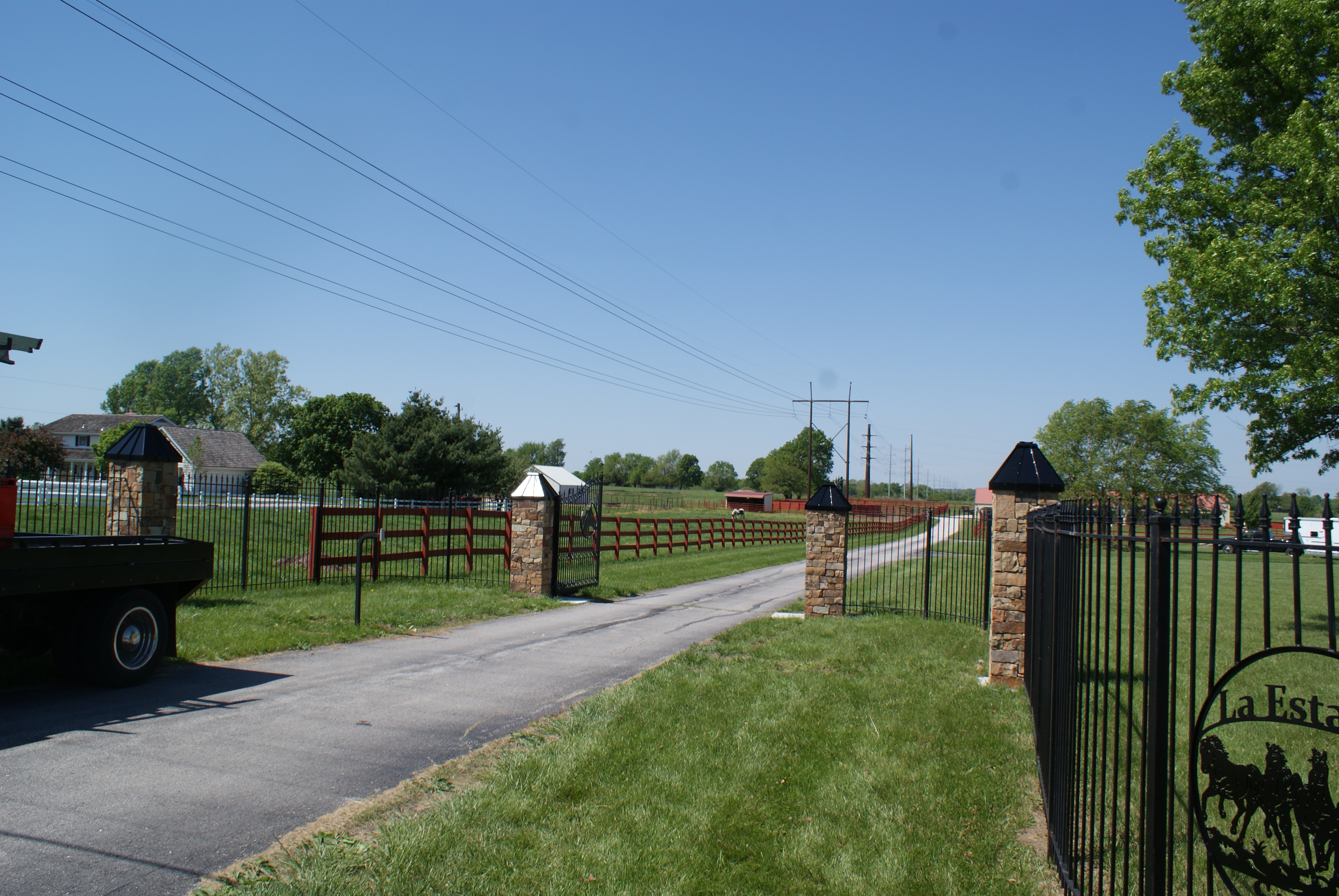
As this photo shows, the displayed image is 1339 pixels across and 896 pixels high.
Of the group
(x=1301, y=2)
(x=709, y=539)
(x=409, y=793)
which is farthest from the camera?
(x=709, y=539)

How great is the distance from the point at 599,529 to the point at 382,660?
8200mm

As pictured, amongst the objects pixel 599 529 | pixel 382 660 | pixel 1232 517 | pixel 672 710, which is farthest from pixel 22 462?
pixel 1232 517

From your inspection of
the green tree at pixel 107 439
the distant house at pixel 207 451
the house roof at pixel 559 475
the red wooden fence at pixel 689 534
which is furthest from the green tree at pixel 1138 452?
the green tree at pixel 107 439

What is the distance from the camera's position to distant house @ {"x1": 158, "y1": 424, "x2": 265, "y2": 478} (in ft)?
199

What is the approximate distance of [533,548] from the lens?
15273 mm

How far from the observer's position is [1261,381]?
14.3m

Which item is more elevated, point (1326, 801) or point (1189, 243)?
point (1189, 243)

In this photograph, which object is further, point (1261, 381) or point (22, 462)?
point (22, 462)

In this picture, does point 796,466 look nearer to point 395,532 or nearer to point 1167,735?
point 395,532

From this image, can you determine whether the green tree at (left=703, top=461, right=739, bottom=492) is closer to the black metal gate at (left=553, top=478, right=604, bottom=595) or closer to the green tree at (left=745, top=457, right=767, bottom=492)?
the green tree at (left=745, top=457, right=767, bottom=492)

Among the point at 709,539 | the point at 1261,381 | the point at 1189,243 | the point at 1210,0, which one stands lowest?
the point at 709,539

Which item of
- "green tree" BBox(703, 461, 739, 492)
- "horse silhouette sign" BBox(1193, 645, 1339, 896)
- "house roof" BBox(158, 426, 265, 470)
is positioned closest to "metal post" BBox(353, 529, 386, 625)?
"horse silhouette sign" BBox(1193, 645, 1339, 896)

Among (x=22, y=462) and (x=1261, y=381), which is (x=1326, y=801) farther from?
(x=22, y=462)

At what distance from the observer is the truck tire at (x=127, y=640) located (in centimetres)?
725
